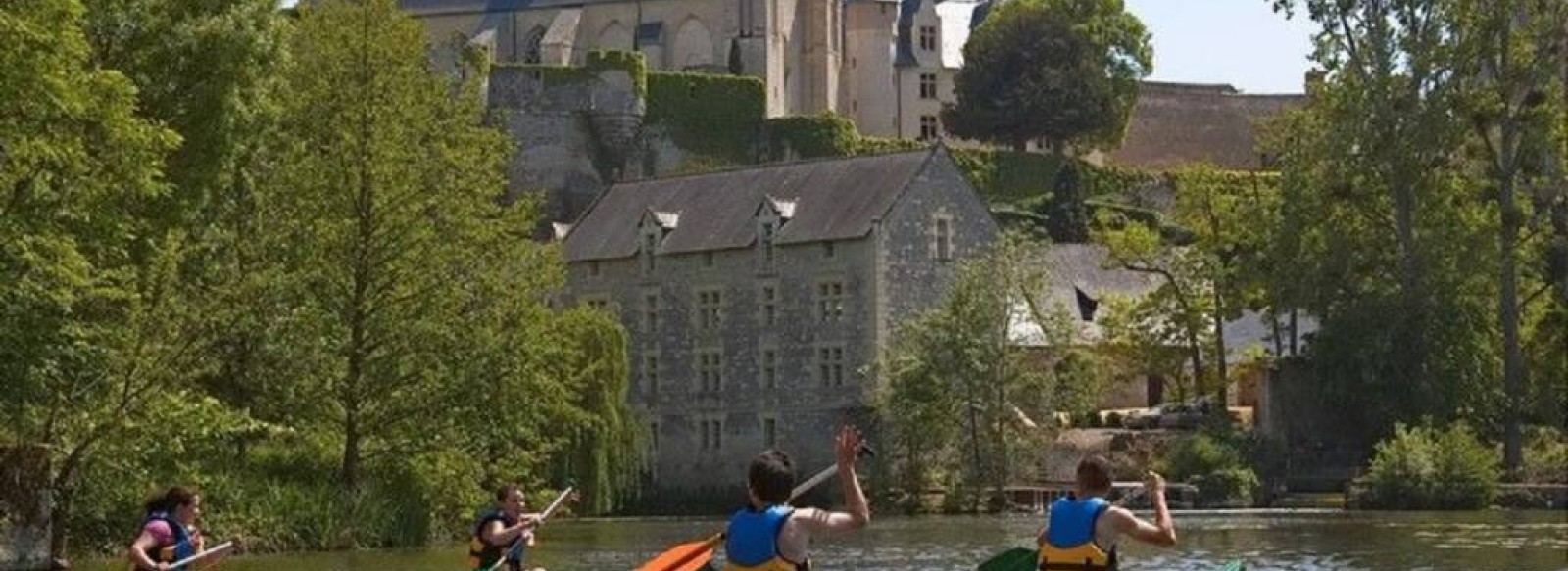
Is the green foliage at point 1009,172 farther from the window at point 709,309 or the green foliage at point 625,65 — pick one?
the window at point 709,309

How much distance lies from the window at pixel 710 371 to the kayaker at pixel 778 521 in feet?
204

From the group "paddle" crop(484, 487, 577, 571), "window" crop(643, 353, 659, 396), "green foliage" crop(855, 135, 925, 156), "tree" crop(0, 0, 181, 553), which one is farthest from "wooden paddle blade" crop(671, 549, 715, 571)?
"green foliage" crop(855, 135, 925, 156)

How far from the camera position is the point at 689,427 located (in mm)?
82062

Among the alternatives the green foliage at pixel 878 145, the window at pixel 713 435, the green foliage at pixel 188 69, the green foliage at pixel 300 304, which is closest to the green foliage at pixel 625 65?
the green foliage at pixel 878 145

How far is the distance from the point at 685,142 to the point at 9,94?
72455 millimetres

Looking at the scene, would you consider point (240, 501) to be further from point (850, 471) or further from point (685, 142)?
point (685, 142)

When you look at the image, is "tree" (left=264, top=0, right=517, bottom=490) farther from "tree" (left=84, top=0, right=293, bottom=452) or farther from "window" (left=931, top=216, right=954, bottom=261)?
"window" (left=931, top=216, right=954, bottom=261)

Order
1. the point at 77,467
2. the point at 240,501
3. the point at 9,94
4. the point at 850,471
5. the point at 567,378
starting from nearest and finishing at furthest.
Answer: the point at 850,471
the point at 9,94
the point at 77,467
the point at 240,501
the point at 567,378

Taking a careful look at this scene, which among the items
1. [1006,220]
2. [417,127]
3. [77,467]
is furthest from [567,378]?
[1006,220]

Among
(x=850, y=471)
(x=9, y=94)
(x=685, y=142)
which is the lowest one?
(x=850, y=471)

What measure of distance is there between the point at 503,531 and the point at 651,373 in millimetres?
56902

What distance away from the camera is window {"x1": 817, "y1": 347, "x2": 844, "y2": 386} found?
79125 mm

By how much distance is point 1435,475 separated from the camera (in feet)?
214

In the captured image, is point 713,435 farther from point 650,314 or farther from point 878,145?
point 878,145
